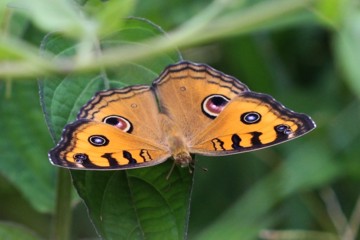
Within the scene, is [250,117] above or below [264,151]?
below

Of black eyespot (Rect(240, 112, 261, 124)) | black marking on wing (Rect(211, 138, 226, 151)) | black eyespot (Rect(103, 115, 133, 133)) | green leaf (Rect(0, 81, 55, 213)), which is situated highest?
green leaf (Rect(0, 81, 55, 213))

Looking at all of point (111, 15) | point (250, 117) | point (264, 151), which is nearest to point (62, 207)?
point (250, 117)

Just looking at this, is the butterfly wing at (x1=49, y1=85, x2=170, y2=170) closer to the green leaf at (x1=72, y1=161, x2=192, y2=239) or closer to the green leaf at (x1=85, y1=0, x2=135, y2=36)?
the green leaf at (x1=72, y1=161, x2=192, y2=239)

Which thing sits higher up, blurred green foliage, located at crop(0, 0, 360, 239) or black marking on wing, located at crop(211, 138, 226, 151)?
blurred green foliage, located at crop(0, 0, 360, 239)

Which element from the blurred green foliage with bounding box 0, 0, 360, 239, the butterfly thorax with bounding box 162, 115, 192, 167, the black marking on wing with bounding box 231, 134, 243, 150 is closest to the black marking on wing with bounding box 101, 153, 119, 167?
the butterfly thorax with bounding box 162, 115, 192, 167

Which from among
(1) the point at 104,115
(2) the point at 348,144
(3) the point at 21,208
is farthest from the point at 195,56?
(1) the point at 104,115

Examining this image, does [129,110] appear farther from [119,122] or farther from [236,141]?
[236,141]

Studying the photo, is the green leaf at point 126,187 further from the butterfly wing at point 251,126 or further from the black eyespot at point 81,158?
the butterfly wing at point 251,126
